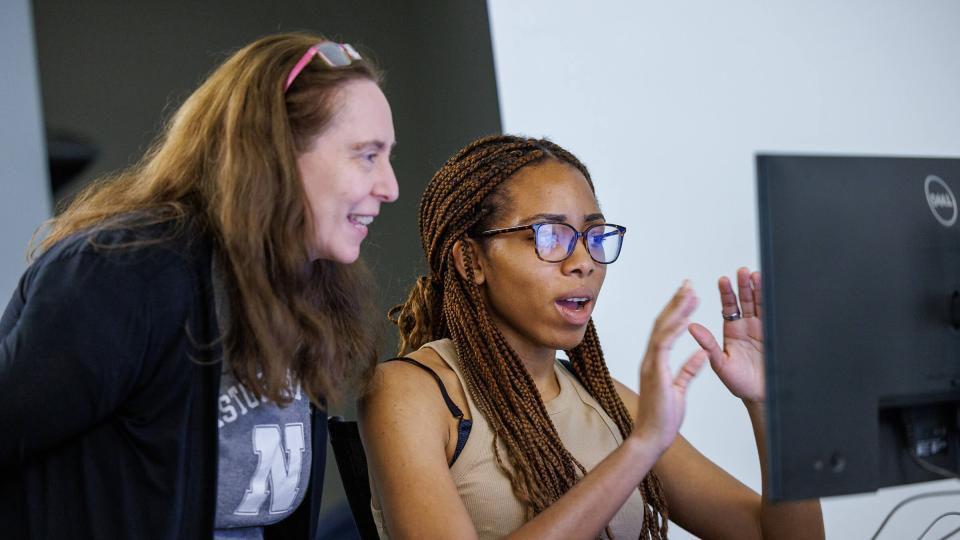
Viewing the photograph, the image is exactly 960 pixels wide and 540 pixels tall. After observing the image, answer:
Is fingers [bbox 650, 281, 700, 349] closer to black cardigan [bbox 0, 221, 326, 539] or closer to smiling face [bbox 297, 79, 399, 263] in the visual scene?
smiling face [bbox 297, 79, 399, 263]

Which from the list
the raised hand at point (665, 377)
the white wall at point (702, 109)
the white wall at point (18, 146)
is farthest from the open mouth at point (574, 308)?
the white wall at point (18, 146)

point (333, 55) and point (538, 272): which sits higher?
point (333, 55)

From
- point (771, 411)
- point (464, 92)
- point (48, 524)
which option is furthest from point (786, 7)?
point (48, 524)

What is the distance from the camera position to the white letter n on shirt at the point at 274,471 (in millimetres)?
1456

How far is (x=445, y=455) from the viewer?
1.63 metres

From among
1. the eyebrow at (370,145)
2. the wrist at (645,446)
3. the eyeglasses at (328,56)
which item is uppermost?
the eyeglasses at (328,56)

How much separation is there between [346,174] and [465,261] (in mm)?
458

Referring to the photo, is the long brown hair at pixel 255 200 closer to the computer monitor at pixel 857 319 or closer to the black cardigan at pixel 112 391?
the black cardigan at pixel 112 391

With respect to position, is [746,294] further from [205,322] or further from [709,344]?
[205,322]

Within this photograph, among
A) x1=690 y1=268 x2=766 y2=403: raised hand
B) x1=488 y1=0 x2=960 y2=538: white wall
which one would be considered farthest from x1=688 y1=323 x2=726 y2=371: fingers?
x1=488 y1=0 x2=960 y2=538: white wall

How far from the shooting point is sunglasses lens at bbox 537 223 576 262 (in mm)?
1772

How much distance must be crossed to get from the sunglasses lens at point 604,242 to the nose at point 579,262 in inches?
0.5

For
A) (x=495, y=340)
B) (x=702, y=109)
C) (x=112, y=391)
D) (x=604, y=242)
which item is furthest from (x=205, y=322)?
(x=702, y=109)

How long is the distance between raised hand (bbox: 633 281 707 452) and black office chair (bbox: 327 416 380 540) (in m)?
0.55
